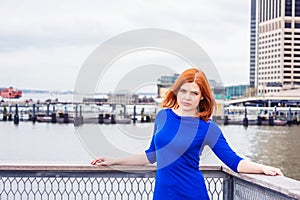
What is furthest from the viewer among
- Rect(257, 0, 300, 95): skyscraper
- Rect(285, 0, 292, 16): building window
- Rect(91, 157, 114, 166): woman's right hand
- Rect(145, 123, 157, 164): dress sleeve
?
Rect(285, 0, 292, 16): building window

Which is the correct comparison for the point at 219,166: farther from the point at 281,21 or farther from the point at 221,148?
the point at 281,21

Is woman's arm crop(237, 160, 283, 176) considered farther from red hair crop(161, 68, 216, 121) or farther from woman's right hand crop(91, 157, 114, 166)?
woman's right hand crop(91, 157, 114, 166)

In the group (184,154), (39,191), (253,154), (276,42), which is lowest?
(253,154)

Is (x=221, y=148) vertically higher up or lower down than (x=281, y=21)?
lower down

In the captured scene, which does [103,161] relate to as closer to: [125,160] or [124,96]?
[125,160]

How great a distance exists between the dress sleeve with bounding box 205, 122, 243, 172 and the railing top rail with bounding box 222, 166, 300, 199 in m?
0.28

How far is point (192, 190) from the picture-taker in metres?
3.44

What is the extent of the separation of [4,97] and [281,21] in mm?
78202

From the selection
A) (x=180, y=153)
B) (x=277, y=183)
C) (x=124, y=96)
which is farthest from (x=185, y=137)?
(x=124, y=96)

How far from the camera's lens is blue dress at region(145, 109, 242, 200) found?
344 cm

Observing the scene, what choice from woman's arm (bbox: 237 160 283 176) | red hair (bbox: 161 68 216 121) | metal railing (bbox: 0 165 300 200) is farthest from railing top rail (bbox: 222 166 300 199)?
red hair (bbox: 161 68 216 121)

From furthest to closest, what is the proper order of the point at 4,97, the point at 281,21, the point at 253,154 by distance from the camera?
the point at 281,21, the point at 4,97, the point at 253,154

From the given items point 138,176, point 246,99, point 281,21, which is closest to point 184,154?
point 138,176

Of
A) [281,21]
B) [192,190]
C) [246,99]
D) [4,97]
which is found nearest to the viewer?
[192,190]
